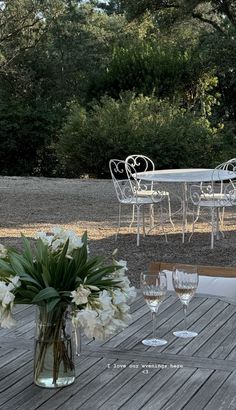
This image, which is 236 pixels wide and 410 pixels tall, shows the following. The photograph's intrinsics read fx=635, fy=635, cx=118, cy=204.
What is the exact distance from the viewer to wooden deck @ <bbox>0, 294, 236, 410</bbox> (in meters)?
1.55

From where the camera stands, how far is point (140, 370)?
1765mm

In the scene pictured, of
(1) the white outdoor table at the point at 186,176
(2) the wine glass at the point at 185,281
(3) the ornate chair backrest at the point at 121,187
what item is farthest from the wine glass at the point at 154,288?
(3) the ornate chair backrest at the point at 121,187

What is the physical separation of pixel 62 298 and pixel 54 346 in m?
0.12

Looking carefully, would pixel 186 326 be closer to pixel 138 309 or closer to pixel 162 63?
pixel 138 309

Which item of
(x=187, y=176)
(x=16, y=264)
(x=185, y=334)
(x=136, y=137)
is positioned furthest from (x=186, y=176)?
(x=136, y=137)

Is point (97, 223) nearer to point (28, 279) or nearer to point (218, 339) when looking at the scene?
point (218, 339)

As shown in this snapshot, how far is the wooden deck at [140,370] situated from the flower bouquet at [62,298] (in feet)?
0.26

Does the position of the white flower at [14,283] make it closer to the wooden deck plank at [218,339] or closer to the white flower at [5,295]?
the white flower at [5,295]

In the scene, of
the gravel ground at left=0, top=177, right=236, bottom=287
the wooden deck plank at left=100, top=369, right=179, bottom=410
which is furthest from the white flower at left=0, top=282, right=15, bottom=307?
the gravel ground at left=0, top=177, right=236, bottom=287

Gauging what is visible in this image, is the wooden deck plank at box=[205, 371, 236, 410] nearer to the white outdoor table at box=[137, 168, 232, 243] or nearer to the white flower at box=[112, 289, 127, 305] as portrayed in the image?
the white flower at box=[112, 289, 127, 305]

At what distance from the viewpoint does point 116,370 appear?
176 cm

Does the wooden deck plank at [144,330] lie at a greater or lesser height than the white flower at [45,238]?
lesser

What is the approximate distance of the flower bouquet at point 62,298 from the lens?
156cm

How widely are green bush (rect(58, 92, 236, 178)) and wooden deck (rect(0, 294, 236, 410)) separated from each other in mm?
11234
